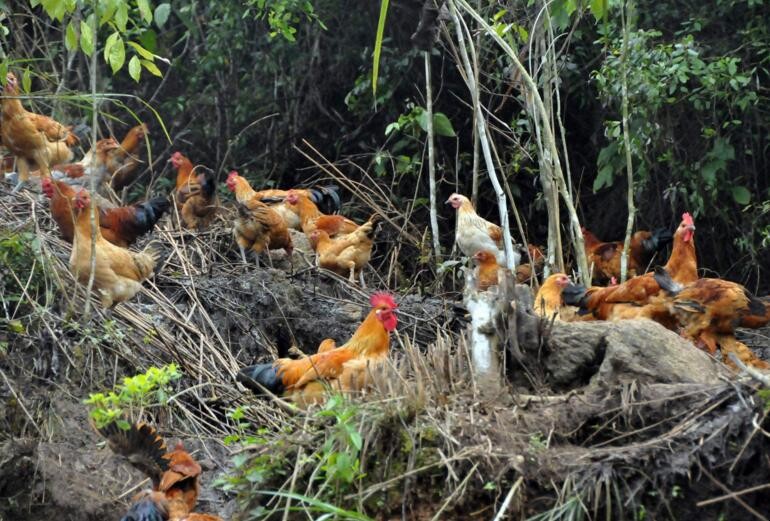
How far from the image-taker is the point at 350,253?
37.5 feet

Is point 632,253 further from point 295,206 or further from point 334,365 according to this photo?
point 334,365

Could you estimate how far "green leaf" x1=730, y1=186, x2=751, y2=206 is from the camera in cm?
1127

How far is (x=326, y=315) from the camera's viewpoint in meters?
10.5

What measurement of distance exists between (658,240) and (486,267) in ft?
6.01

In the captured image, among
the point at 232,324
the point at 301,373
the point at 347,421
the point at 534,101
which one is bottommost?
the point at 232,324

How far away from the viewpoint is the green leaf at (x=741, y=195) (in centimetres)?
1127

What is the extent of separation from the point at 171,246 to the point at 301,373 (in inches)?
155

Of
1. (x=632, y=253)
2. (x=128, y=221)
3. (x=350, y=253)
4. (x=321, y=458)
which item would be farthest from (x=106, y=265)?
(x=632, y=253)

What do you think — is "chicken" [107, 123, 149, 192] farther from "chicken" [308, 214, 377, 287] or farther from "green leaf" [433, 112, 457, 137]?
"green leaf" [433, 112, 457, 137]

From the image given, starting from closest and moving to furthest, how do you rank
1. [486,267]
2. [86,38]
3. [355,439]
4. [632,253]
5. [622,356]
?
1. [355,439]
2. [86,38]
3. [622,356]
4. [486,267]
5. [632,253]

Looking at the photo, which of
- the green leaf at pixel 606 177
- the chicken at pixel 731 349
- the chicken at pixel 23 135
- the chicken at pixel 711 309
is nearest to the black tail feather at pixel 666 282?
the chicken at pixel 711 309

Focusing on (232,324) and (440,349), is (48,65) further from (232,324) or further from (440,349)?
(440,349)

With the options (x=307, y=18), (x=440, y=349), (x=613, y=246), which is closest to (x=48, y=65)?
(x=307, y=18)

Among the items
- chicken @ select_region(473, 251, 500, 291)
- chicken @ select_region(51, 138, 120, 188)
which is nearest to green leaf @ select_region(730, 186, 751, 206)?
chicken @ select_region(473, 251, 500, 291)
